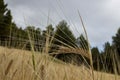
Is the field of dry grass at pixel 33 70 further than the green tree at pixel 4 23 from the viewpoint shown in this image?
No

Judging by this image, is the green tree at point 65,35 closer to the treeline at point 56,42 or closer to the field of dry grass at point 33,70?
the treeline at point 56,42

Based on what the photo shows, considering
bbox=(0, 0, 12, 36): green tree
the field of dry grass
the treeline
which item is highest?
bbox=(0, 0, 12, 36): green tree

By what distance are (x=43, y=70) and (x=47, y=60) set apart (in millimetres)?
262

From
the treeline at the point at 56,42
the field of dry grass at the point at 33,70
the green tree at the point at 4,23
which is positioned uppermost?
the green tree at the point at 4,23

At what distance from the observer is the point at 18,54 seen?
7.56 feet

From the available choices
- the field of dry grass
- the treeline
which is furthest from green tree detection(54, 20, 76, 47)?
the field of dry grass

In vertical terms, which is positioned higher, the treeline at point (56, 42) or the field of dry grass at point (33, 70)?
the treeline at point (56, 42)

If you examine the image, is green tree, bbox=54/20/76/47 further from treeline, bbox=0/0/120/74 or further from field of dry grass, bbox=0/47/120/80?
field of dry grass, bbox=0/47/120/80

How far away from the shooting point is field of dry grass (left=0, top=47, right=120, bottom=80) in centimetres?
133

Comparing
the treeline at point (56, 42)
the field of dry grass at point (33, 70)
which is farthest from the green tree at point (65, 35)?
the field of dry grass at point (33, 70)

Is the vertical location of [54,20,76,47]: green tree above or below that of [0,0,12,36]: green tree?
below

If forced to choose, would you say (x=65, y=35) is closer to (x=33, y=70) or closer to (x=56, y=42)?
(x=33, y=70)

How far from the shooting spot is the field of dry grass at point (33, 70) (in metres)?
1.33

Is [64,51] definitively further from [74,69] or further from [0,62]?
[74,69]
